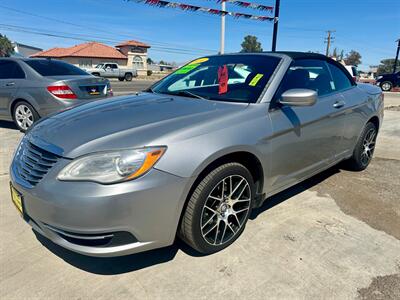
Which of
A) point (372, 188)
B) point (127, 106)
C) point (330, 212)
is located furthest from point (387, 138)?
point (127, 106)

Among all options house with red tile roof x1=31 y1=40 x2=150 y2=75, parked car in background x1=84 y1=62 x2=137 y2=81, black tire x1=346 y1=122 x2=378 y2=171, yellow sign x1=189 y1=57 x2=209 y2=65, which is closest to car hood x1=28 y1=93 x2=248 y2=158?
yellow sign x1=189 y1=57 x2=209 y2=65

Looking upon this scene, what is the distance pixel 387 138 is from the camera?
659 cm

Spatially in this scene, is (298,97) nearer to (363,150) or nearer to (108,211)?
(108,211)

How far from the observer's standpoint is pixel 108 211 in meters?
1.90

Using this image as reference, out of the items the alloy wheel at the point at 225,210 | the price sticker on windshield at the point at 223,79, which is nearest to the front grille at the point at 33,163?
the alloy wheel at the point at 225,210

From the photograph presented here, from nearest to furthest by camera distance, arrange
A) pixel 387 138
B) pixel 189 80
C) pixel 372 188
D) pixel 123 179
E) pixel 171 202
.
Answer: pixel 123 179 < pixel 171 202 < pixel 189 80 < pixel 372 188 < pixel 387 138

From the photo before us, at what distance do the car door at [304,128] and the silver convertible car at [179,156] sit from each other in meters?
0.01

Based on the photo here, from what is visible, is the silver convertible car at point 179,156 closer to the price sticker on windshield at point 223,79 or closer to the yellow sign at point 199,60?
the price sticker on windshield at point 223,79

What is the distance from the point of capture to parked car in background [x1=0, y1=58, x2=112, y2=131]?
5.79 meters

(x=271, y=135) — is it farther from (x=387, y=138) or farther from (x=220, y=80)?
(x=387, y=138)

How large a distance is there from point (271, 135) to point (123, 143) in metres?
1.23

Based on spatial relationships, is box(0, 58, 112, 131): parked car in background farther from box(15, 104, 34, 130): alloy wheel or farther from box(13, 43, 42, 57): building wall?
box(13, 43, 42, 57): building wall

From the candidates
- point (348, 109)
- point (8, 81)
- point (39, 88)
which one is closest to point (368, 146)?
point (348, 109)

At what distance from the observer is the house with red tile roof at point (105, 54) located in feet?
178
